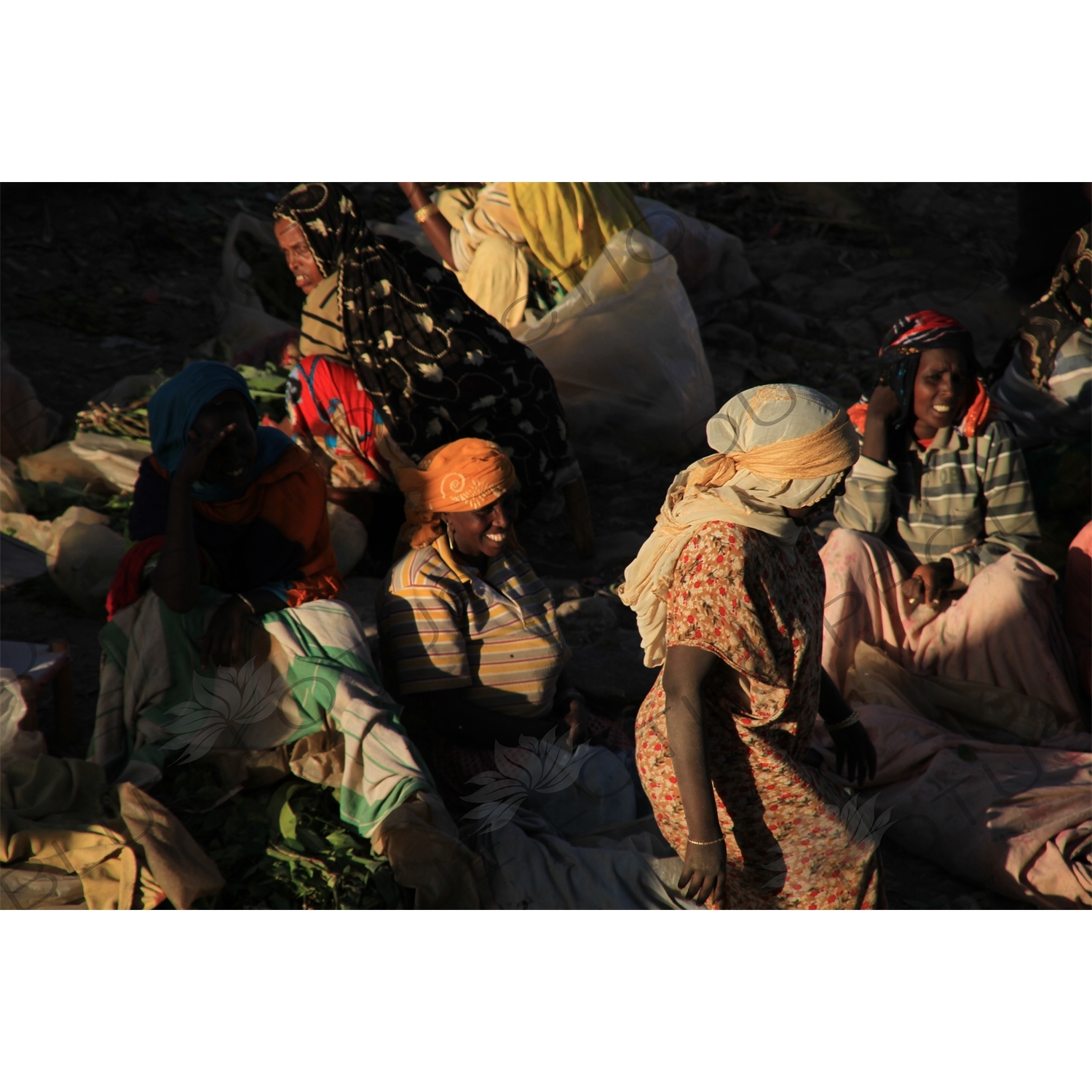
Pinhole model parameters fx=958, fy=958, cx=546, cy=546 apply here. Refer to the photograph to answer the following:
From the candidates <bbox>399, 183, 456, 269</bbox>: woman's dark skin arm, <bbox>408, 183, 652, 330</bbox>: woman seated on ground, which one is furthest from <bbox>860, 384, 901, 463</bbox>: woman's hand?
<bbox>399, 183, 456, 269</bbox>: woman's dark skin arm

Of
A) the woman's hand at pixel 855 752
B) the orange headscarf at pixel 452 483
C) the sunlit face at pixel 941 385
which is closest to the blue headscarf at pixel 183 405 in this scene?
the orange headscarf at pixel 452 483

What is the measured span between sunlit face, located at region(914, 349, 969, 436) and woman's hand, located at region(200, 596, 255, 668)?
2.14 m

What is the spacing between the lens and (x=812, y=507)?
1733mm

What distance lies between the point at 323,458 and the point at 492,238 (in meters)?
1.26

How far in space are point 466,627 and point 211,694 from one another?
0.68 m

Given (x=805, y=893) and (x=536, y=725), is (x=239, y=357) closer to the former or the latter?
(x=536, y=725)

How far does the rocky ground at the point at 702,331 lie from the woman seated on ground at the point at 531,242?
874 millimetres

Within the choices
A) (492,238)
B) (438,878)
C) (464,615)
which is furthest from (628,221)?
(438,878)

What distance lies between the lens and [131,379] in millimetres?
4258

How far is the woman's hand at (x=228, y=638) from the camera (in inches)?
97.3

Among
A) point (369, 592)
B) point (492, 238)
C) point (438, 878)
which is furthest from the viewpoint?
point (492, 238)

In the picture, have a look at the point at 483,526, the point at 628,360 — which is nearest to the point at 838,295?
the point at 628,360

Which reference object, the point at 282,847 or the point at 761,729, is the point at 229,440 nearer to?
the point at 282,847

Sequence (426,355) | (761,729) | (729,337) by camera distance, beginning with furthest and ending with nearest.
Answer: (729,337), (426,355), (761,729)
